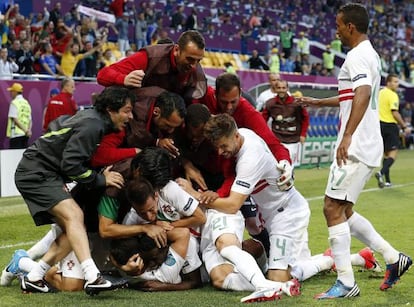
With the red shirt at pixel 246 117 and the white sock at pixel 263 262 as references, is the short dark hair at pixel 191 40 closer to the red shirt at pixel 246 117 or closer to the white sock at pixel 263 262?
the red shirt at pixel 246 117

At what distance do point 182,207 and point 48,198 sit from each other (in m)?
1.03

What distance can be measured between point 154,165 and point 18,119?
34.9ft

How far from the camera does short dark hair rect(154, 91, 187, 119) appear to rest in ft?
20.6

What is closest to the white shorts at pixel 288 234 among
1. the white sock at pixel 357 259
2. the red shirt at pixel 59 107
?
the white sock at pixel 357 259

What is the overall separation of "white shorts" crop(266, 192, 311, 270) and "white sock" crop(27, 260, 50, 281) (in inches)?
69.9

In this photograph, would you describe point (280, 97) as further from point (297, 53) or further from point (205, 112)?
point (297, 53)

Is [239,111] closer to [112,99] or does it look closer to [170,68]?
[170,68]

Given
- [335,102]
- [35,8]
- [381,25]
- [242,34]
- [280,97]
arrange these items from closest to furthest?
[335,102], [280,97], [35,8], [242,34], [381,25]

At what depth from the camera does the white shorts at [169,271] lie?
631cm

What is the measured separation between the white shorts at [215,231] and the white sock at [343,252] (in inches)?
29.6

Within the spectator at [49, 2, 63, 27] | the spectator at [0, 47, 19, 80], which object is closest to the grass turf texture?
the spectator at [0, 47, 19, 80]

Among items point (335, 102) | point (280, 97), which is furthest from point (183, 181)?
point (280, 97)

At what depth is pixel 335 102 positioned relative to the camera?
6.62 meters

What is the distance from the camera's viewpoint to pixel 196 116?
6.35m
